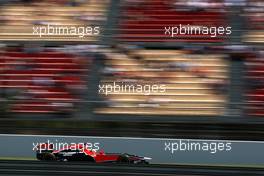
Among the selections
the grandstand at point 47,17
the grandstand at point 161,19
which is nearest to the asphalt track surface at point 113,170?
the grandstand at point 161,19

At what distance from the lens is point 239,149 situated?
6230mm

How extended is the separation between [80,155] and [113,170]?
6.50 ft

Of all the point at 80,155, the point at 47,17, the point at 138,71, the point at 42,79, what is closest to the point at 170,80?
the point at 138,71

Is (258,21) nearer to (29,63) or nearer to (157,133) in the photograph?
(157,133)

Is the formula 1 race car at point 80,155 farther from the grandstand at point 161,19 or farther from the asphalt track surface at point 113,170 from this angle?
the grandstand at point 161,19

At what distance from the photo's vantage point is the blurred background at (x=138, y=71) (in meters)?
6.33

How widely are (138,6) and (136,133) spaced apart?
202 cm

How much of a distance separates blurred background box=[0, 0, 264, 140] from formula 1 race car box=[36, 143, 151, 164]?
0.89 feet

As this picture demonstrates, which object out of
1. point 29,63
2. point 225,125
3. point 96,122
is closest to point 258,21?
point 225,125

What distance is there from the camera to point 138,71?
677cm

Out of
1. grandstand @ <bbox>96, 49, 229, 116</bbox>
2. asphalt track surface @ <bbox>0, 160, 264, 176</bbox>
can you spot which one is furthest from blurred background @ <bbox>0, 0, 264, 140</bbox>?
asphalt track surface @ <bbox>0, 160, 264, 176</bbox>

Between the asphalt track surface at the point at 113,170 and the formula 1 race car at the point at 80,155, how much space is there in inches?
56.4

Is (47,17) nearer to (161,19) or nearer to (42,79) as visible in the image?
(42,79)

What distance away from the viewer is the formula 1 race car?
6594 mm
